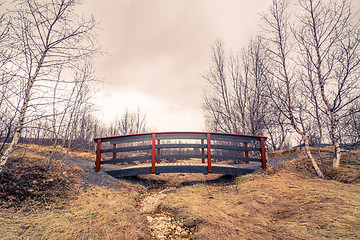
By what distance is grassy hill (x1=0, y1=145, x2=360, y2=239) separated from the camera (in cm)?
283

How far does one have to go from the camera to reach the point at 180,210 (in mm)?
4227

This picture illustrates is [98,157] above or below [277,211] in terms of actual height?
above

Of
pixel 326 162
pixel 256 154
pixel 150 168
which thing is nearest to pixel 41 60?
pixel 150 168

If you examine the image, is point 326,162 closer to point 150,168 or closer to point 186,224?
point 186,224

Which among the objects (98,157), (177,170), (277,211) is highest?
(98,157)

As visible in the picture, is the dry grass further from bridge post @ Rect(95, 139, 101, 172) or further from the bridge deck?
bridge post @ Rect(95, 139, 101, 172)

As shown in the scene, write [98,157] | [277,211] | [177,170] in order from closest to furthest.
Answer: [277,211] < [177,170] < [98,157]

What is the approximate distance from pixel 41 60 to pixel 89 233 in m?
4.55

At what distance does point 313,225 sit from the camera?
2756 millimetres

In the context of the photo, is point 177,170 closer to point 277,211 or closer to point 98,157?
point 98,157

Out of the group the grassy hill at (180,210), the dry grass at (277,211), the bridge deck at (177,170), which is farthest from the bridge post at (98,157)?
the dry grass at (277,211)

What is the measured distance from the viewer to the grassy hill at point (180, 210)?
283 centimetres

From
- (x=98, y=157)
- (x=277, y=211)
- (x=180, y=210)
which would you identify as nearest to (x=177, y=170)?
(x=180, y=210)

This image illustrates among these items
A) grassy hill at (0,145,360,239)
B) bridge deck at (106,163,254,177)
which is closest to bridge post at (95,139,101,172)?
bridge deck at (106,163,254,177)
